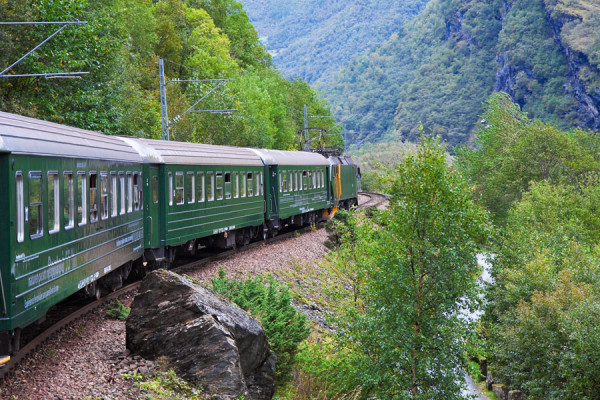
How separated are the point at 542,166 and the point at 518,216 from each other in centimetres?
1665

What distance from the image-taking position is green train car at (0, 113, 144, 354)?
8266mm

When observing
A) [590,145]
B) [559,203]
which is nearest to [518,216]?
[559,203]

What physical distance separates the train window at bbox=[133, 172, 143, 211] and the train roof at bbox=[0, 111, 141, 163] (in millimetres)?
1382

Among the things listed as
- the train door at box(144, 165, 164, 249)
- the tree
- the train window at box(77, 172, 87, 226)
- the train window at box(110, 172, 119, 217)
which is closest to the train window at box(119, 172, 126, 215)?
the train window at box(110, 172, 119, 217)

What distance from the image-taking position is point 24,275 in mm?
8672

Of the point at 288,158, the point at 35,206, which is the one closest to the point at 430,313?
the point at 288,158

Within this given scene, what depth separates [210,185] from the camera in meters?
20.7

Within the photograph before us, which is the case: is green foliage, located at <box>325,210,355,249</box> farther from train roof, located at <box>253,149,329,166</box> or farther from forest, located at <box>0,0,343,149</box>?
forest, located at <box>0,0,343,149</box>

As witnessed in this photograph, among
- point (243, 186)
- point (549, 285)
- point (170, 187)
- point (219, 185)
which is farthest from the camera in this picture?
point (549, 285)

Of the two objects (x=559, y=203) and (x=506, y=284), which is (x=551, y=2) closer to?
(x=559, y=203)

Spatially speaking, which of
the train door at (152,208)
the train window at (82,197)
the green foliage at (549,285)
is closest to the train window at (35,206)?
the train window at (82,197)

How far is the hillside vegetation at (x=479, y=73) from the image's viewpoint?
133m

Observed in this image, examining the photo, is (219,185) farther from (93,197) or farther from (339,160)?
(339,160)

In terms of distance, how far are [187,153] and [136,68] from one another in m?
24.9
